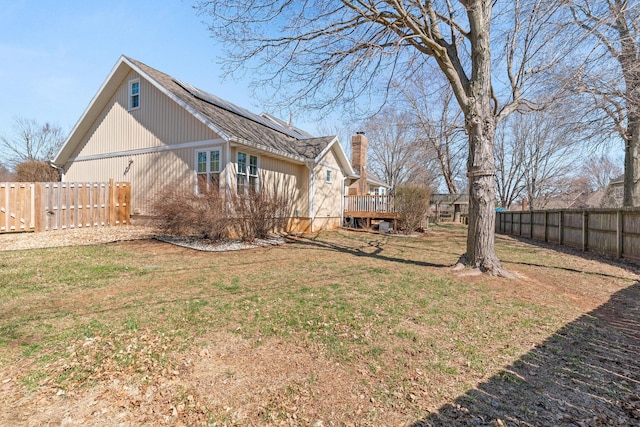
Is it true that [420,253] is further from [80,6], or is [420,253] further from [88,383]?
[80,6]

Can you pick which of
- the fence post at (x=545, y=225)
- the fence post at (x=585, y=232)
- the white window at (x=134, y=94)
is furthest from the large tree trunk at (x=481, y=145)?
the white window at (x=134, y=94)

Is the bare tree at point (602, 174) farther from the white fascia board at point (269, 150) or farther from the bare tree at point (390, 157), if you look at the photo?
the white fascia board at point (269, 150)

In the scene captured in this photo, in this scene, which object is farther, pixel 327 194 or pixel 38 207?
pixel 327 194

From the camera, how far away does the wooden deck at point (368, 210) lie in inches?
598

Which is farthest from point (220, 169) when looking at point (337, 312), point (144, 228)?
point (337, 312)

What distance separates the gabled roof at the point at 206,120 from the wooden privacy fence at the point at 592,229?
9786mm

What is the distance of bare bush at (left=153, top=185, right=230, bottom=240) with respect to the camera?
27.3 feet

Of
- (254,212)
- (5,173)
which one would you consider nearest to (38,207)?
(254,212)

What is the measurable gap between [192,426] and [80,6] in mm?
10714

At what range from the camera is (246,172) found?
10.9m

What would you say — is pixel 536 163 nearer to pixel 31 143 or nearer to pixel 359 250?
pixel 359 250

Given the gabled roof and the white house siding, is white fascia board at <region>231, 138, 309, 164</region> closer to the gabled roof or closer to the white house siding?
the gabled roof

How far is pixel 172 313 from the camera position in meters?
3.77

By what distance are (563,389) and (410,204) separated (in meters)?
12.1
